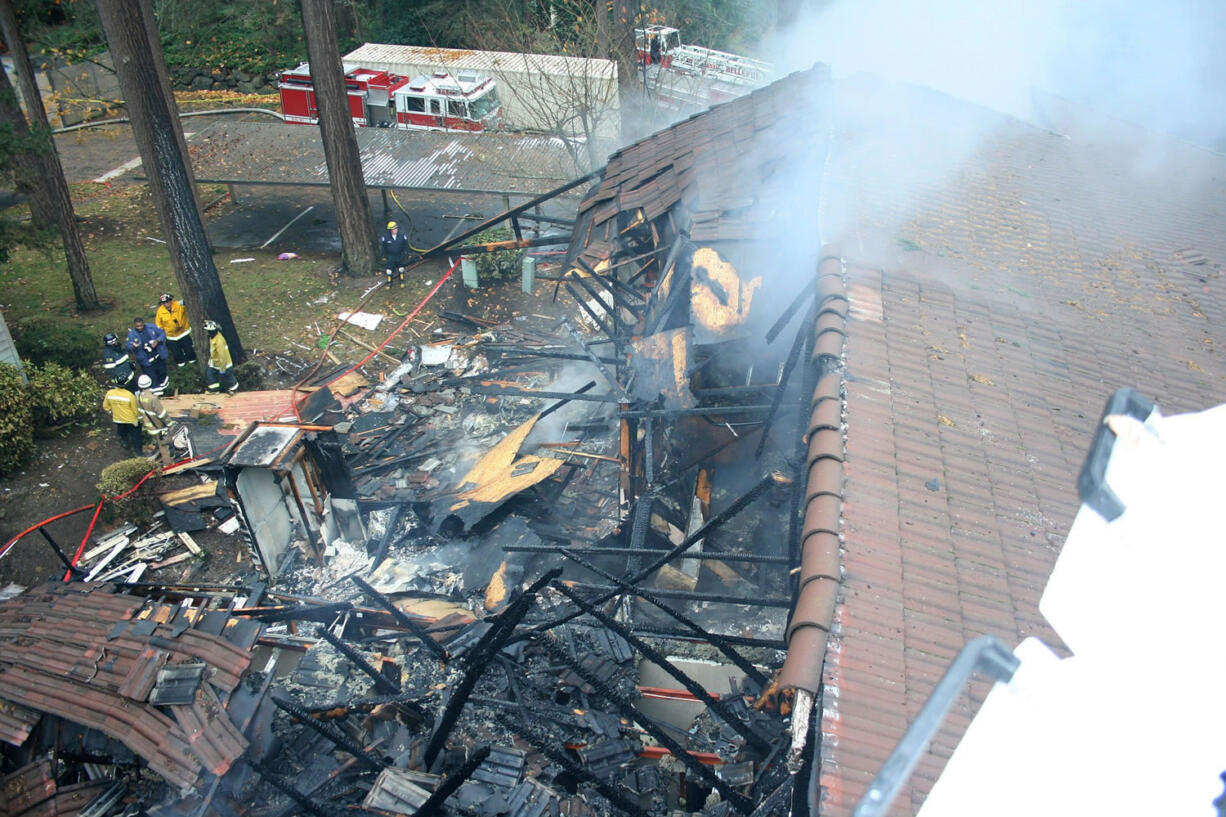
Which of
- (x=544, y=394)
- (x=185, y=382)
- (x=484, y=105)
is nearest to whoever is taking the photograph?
(x=544, y=394)

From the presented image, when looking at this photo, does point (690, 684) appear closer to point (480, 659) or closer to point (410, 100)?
point (480, 659)

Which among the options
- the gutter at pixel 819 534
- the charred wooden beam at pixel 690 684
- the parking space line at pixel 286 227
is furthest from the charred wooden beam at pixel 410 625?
the parking space line at pixel 286 227

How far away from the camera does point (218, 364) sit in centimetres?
1248

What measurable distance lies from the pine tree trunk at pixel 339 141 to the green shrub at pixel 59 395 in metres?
6.01

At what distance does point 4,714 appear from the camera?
5789 millimetres

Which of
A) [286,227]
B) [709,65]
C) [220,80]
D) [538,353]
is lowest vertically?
[286,227]

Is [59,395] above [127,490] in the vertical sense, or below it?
above

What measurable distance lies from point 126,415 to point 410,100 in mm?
15824

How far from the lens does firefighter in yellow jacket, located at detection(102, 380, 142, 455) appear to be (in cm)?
1053

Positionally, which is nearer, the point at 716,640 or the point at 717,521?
the point at 716,640

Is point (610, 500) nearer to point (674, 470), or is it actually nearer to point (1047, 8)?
point (674, 470)

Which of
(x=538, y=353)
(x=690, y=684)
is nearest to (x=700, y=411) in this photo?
(x=690, y=684)

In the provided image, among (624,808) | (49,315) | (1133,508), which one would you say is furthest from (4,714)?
(49,315)

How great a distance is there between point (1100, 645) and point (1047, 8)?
54.8 ft
